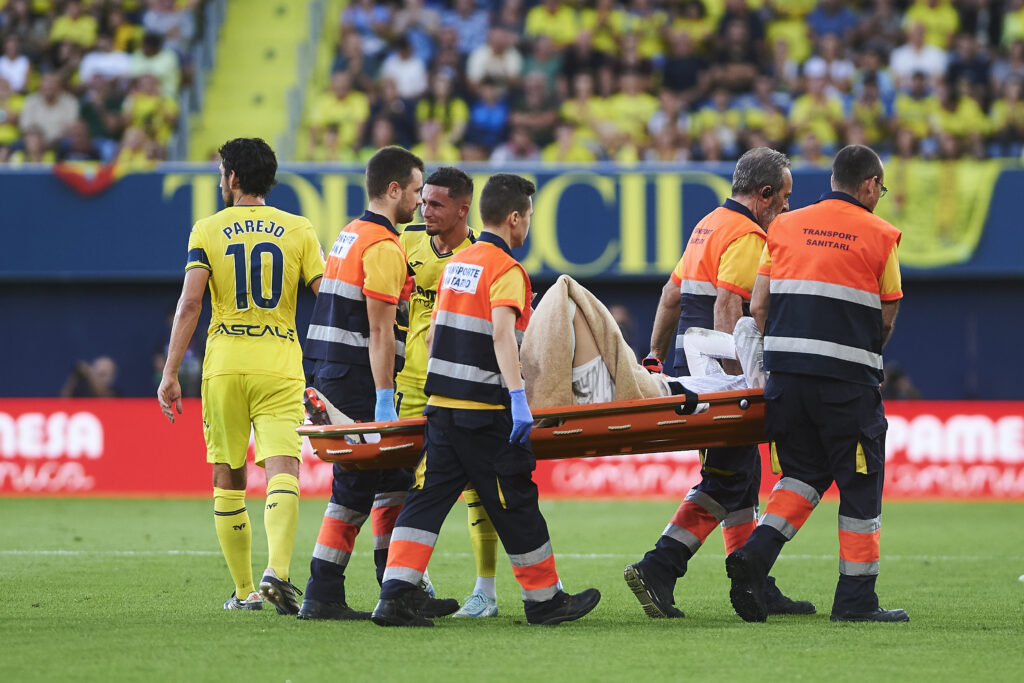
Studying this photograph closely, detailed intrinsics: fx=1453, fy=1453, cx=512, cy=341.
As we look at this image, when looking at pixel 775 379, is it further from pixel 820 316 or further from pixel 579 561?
pixel 579 561

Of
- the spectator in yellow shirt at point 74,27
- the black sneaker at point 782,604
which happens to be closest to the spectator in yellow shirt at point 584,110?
the spectator in yellow shirt at point 74,27

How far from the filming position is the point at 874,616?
21.0 feet

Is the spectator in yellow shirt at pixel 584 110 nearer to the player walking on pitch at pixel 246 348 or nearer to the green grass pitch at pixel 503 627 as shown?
the green grass pitch at pixel 503 627

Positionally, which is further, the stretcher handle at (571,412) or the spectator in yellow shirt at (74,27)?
the spectator in yellow shirt at (74,27)

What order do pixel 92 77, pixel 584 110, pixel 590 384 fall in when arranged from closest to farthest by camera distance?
pixel 590 384
pixel 584 110
pixel 92 77

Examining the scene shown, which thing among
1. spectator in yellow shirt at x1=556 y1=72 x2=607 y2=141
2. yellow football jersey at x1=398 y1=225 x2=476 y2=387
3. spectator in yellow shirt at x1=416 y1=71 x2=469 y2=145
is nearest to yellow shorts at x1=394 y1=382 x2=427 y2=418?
yellow football jersey at x1=398 y1=225 x2=476 y2=387

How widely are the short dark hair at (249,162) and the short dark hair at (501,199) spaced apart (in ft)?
3.74

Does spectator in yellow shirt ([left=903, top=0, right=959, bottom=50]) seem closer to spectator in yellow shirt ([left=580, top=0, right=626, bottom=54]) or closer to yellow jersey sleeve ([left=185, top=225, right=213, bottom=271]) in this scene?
spectator in yellow shirt ([left=580, top=0, right=626, bottom=54])

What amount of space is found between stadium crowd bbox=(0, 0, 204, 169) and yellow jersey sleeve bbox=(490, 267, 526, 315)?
11133 mm

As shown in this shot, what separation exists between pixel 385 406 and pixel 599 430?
37.4 inches

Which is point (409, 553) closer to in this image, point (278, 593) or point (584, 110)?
point (278, 593)

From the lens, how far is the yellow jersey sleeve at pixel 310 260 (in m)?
6.87

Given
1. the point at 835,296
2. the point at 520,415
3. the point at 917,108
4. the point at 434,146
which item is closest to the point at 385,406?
the point at 520,415

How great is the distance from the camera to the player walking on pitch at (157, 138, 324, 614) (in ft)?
21.9
